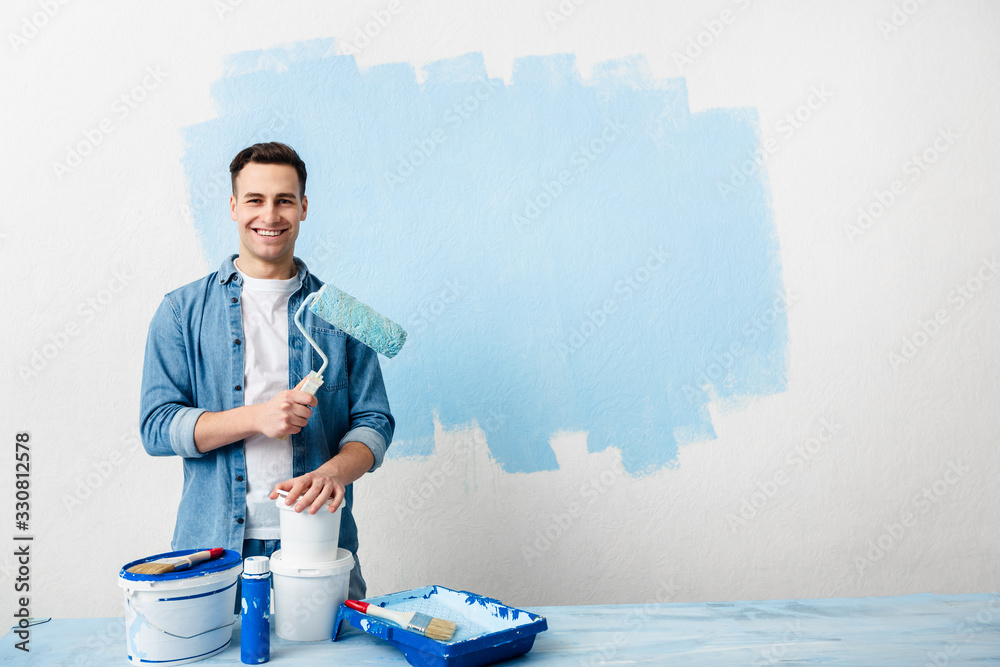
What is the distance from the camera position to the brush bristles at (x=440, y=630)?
1083 mm

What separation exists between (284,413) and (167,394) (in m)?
0.29

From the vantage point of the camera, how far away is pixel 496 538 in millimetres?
2094

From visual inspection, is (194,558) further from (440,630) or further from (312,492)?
(440,630)

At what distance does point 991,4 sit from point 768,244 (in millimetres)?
1088

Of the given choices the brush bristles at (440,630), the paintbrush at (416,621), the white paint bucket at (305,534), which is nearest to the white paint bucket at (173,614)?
the white paint bucket at (305,534)

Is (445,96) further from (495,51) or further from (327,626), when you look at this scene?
(327,626)

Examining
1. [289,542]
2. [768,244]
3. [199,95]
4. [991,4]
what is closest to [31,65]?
[199,95]

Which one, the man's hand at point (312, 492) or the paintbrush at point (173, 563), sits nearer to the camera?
the paintbrush at point (173, 563)

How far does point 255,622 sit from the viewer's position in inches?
42.5

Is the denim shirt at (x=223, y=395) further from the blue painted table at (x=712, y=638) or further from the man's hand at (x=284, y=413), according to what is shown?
the blue painted table at (x=712, y=638)

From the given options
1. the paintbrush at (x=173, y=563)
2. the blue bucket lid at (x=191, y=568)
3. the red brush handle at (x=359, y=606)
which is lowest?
the red brush handle at (x=359, y=606)

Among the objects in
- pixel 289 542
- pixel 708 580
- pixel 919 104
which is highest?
pixel 919 104

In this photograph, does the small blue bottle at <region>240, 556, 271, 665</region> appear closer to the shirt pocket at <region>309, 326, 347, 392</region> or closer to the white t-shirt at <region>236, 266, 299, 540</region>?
the white t-shirt at <region>236, 266, 299, 540</region>

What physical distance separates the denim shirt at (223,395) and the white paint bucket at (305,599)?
254 millimetres
